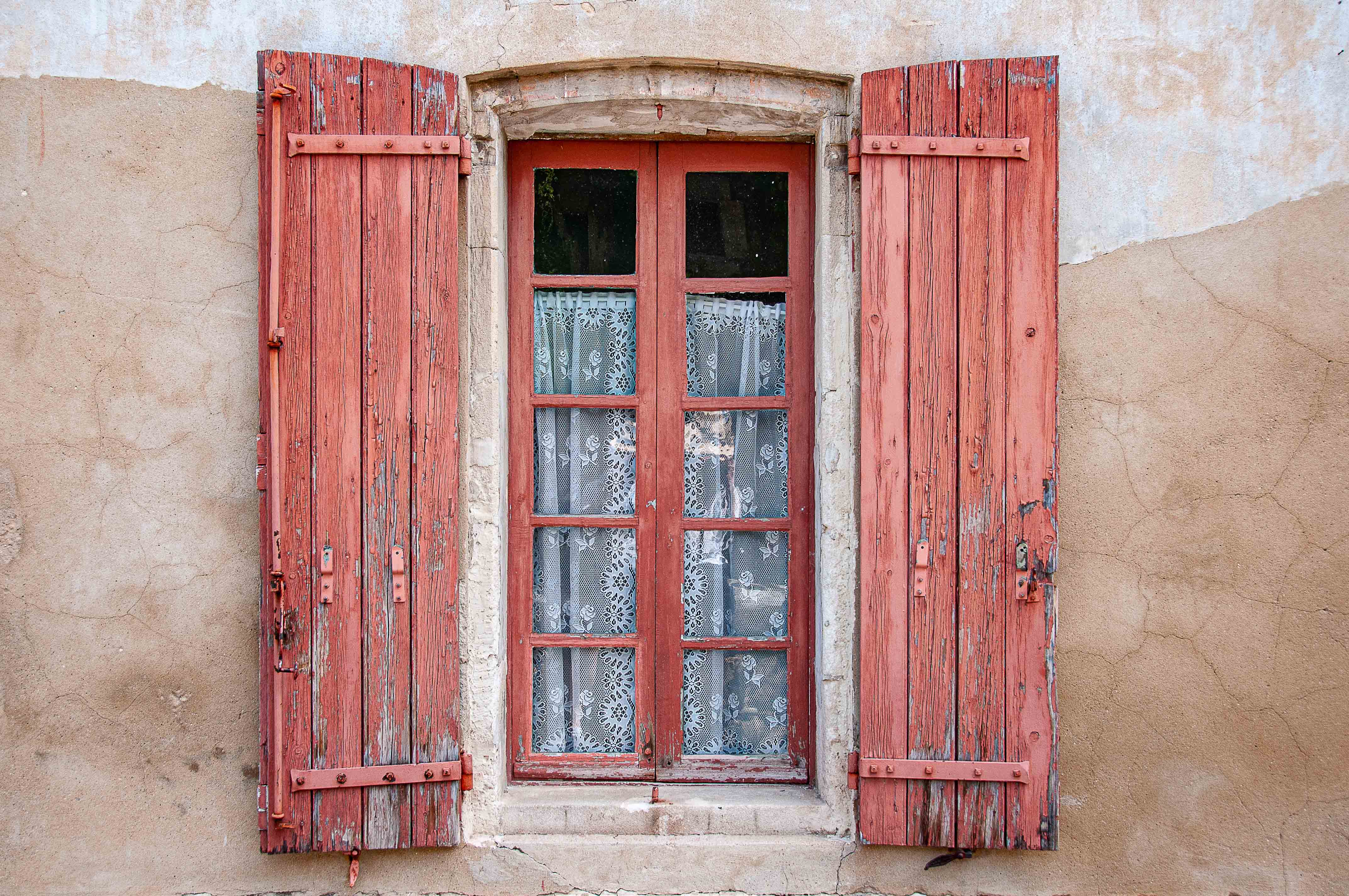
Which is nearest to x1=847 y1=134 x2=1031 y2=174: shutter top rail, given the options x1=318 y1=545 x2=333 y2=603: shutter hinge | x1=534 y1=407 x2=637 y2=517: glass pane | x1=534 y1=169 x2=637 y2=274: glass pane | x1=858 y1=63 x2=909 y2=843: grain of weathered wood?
x1=858 y1=63 x2=909 y2=843: grain of weathered wood

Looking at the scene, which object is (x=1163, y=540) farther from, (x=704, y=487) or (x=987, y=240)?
(x=704, y=487)

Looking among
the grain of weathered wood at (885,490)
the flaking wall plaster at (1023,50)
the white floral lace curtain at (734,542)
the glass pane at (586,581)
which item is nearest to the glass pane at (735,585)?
the white floral lace curtain at (734,542)

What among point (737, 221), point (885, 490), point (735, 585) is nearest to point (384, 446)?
point (735, 585)

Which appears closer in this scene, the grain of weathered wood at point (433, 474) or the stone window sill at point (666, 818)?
the grain of weathered wood at point (433, 474)

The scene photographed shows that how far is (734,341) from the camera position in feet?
8.30

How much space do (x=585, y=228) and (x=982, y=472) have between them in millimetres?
1380

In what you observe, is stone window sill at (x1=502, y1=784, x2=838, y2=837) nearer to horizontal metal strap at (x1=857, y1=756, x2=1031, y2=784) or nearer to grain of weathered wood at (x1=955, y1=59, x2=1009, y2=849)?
horizontal metal strap at (x1=857, y1=756, x2=1031, y2=784)

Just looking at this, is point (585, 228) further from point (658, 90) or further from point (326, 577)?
point (326, 577)

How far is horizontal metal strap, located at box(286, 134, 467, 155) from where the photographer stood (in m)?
2.26

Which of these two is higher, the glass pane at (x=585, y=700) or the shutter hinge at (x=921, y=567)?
the shutter hinge at (x=921, y=567)

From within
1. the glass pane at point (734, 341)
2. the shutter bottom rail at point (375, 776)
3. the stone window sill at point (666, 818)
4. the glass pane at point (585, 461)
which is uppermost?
the glass pane at point (734, 341)

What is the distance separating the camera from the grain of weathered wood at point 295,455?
7.37 feet

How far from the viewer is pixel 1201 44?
2.35 meters

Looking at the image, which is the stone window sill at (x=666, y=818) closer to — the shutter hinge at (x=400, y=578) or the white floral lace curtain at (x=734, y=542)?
the white floral lace curtain at (x=734, y=542)
